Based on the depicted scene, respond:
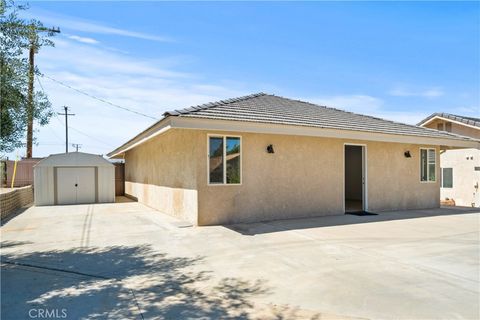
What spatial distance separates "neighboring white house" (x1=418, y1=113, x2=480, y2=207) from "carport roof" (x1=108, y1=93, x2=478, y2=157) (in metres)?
6.23

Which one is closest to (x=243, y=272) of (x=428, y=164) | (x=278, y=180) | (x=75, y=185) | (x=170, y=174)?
(x=278, y=180)

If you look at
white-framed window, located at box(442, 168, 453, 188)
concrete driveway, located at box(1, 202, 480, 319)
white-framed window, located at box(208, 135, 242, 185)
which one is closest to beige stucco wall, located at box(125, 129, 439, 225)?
white-framed window, located at box(208, 135, 242, 185)

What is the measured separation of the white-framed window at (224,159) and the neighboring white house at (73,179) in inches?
431

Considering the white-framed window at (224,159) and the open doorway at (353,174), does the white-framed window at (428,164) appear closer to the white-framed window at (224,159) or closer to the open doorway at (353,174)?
the open doorway at (353,174)

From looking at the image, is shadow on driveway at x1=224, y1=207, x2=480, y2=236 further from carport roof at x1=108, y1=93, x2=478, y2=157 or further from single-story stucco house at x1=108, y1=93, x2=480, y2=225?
carport roof at x1=108, y1=93, x2=478, y2=157

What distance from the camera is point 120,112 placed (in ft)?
76.0

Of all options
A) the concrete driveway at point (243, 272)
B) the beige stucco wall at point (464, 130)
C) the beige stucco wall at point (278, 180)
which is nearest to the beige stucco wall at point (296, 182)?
the beige stucco wall at point (278, 180)

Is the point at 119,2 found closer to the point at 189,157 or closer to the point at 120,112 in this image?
the point at 189,157

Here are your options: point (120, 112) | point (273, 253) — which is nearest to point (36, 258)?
point (273, 253)

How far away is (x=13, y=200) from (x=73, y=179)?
4084 millimetres

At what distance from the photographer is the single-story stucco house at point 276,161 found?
8.88m

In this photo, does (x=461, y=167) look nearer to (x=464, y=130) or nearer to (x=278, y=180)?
(x=464, y=130)

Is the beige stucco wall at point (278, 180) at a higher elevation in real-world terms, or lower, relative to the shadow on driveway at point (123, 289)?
higher

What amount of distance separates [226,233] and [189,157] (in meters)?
2.60
